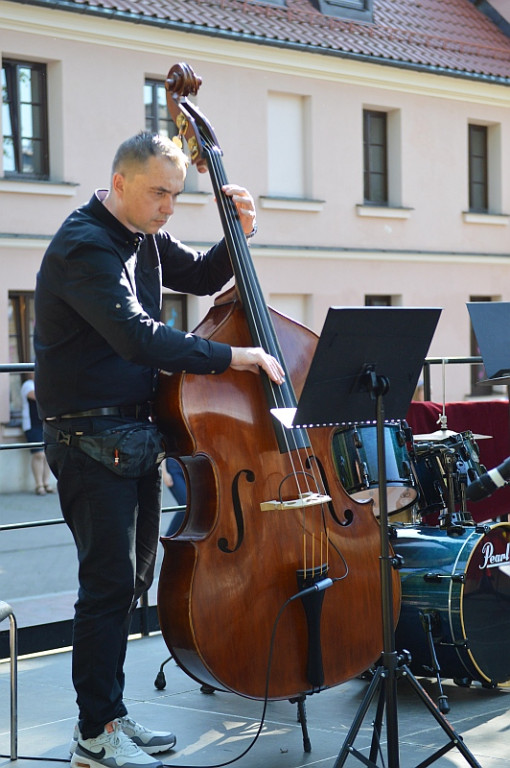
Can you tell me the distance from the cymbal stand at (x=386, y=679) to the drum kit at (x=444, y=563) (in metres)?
0.94

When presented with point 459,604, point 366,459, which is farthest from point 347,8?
point 459,604

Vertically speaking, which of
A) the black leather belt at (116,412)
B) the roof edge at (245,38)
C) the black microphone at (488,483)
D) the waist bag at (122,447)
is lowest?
the black microphone at (488,483)

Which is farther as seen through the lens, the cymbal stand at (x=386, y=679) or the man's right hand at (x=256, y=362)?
the man's right hand at (x=256, y=362)

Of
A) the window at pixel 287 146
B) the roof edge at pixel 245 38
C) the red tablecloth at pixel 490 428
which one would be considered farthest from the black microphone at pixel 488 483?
the window at pixel 287 146

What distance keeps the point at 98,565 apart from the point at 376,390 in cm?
97

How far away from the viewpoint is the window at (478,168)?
20609 mm

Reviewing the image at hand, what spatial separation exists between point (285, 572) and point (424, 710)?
3.35ft

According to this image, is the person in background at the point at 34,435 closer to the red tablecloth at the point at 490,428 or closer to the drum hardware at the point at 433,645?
the red tablecloth at the point at 490,428

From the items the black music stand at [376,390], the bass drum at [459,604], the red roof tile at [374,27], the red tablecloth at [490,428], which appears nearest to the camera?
the black music stand at [376,390]

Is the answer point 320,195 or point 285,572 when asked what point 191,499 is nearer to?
point 285,572

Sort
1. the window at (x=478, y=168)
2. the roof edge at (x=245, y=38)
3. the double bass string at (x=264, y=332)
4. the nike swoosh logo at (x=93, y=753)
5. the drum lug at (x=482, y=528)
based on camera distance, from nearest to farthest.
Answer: the nike swoosh logo at (x=93, y=753) < the double bass string at (x=264, y=332) < the drum lug at (x=482, y=528) < the roof edge at (x=245, y=38) < the window at (x=478, y=168)

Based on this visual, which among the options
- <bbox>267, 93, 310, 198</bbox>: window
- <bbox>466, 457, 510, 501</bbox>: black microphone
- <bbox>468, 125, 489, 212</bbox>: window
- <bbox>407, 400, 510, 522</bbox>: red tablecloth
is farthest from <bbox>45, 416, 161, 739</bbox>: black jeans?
<bbox>468, 125, 489, 212</bbox>: window

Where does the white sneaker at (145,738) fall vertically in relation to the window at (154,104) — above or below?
below

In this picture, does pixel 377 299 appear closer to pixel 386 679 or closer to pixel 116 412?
pixel 116 412
